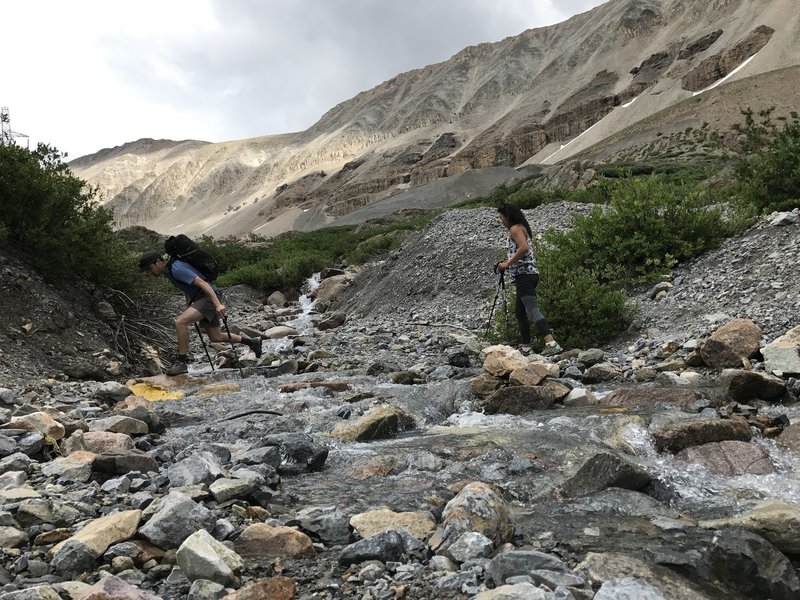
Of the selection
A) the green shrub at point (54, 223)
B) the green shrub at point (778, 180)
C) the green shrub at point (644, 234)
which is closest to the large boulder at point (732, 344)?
the green shrub at point (644, 234)

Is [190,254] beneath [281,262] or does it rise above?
beneath

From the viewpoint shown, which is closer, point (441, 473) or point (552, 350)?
point (441, 473)

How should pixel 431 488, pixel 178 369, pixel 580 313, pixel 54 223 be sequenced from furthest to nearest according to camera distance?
pixel 54 223 → pixel 580 313 → pixel 178 369 → pixel 431 488

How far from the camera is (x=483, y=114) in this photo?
5448 inches

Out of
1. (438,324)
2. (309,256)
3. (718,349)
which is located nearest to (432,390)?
(718,349)

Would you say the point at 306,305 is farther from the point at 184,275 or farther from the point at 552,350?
the point at 552,350

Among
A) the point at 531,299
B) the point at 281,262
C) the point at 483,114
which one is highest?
the point at 483,114

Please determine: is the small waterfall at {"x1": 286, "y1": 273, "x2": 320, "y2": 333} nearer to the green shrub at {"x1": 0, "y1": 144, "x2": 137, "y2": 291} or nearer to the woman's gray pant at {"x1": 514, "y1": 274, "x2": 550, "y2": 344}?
the green shrub at {"x1": 0, "y1": 144, "x2": 137, "y2": 291}

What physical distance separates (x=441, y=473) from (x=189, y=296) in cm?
572

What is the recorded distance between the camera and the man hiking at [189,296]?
333 inches

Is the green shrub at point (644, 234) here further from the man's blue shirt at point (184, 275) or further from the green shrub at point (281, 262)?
the green shrub at point (281, 262)

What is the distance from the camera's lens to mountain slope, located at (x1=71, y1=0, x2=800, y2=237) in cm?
10306

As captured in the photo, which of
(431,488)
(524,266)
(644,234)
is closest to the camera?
(431,488)

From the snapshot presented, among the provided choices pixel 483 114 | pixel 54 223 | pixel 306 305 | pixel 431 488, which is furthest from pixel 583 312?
pixel 483 114
